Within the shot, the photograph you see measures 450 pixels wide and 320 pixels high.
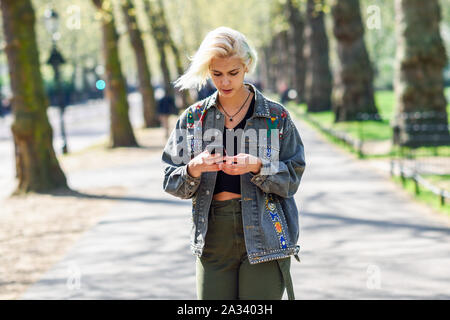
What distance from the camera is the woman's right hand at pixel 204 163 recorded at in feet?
10.3

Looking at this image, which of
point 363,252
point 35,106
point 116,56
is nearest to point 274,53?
point 116,56

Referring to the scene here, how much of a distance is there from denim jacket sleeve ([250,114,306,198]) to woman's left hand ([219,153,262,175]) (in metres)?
0.08

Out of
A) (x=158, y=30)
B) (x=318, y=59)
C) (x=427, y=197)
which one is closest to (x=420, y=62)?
(x=427, y=197)

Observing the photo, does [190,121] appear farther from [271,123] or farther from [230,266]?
[230,266]

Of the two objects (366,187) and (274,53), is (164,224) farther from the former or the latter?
(274,53)

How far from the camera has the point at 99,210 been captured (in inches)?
433

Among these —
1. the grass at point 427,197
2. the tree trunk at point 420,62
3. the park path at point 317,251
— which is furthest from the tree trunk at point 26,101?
the tree trunk at point 420,62

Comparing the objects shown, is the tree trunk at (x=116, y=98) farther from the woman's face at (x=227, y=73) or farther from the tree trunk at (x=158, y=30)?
the woman's face at (x=227, y=73)

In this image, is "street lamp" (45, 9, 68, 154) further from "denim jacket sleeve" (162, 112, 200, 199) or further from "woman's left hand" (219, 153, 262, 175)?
"woman's left hand" (219, 153, 262, 175)

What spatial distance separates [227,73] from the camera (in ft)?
10.8

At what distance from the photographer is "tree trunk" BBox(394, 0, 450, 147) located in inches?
598

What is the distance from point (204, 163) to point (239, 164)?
161 mm

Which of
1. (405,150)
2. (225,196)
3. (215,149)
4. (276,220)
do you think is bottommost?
(405,150)

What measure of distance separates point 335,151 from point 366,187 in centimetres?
596
